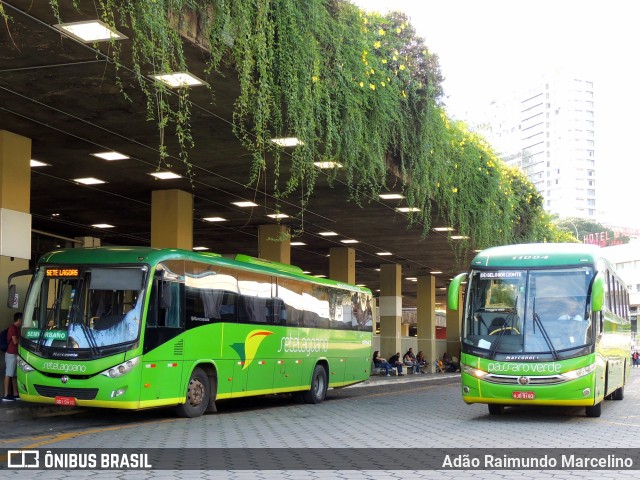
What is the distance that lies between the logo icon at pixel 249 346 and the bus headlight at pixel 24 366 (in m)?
4.20

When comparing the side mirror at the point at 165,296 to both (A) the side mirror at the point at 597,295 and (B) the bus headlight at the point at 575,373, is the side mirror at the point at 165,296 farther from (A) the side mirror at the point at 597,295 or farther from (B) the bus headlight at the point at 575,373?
(A) the side mirror at the point at 597,295

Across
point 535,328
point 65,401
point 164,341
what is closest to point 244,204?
point 164,341

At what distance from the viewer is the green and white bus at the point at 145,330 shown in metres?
14.8

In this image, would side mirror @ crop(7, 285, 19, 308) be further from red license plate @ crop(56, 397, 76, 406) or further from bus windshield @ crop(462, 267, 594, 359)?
bus windshield @ crop(462, 267, 594, 359)

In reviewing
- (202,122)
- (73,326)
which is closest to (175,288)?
(73,326)

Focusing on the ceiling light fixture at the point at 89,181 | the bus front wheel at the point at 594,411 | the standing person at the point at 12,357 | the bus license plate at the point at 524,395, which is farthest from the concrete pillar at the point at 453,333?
the standing person at the point at 12,357

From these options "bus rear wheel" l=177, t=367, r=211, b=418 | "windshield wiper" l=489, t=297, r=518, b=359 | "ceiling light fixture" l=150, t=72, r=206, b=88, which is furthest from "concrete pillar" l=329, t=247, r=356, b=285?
"ceiling light fixture" l=150, t=72, r=206, b=88

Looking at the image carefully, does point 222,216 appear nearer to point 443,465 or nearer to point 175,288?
point 175,288

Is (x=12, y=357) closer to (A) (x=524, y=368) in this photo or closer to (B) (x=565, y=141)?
(A) (x=524, y=368)

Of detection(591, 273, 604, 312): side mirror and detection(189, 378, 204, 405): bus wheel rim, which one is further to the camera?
detection(189, 378, 204, 405): bus wheel rim

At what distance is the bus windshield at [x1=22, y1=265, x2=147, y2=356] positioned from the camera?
1494cm

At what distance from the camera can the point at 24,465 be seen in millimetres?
9453

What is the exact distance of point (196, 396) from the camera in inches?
655

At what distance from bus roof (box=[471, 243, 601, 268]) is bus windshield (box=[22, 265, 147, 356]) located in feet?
21.2
